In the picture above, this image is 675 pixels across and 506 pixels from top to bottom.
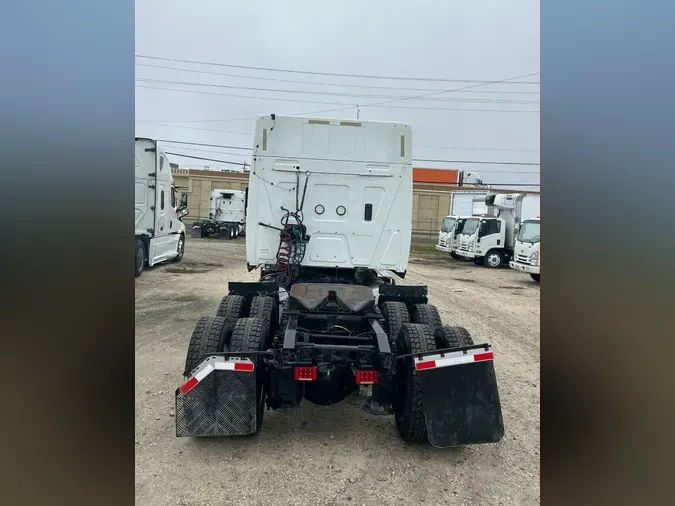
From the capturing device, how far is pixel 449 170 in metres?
39.9

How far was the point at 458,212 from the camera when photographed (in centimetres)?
2242

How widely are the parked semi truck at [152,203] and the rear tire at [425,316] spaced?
331 inches

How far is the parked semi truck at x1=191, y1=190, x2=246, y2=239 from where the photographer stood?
25.2 meters

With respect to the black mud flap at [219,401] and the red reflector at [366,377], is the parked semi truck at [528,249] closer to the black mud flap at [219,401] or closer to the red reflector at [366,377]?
the red reflector at [366,377]

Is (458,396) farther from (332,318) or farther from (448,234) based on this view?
(448,234)

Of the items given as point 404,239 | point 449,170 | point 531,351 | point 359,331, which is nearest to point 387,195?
point 404,239

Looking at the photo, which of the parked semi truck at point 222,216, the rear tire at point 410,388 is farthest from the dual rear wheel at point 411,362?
the parked semi truck at point 222,216

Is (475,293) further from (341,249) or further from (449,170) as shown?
(449,170)

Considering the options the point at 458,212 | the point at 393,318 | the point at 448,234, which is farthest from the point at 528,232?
the point at 393,318

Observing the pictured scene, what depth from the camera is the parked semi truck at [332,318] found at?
3.18 meters

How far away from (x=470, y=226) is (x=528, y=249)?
5.09 metres

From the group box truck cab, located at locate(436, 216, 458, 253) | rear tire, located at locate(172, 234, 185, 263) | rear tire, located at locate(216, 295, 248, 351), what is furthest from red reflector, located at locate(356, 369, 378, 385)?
box truck cab, located at locate(436, 216, 458, 253)

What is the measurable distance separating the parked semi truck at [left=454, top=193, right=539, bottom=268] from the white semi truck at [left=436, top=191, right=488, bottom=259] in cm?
134
